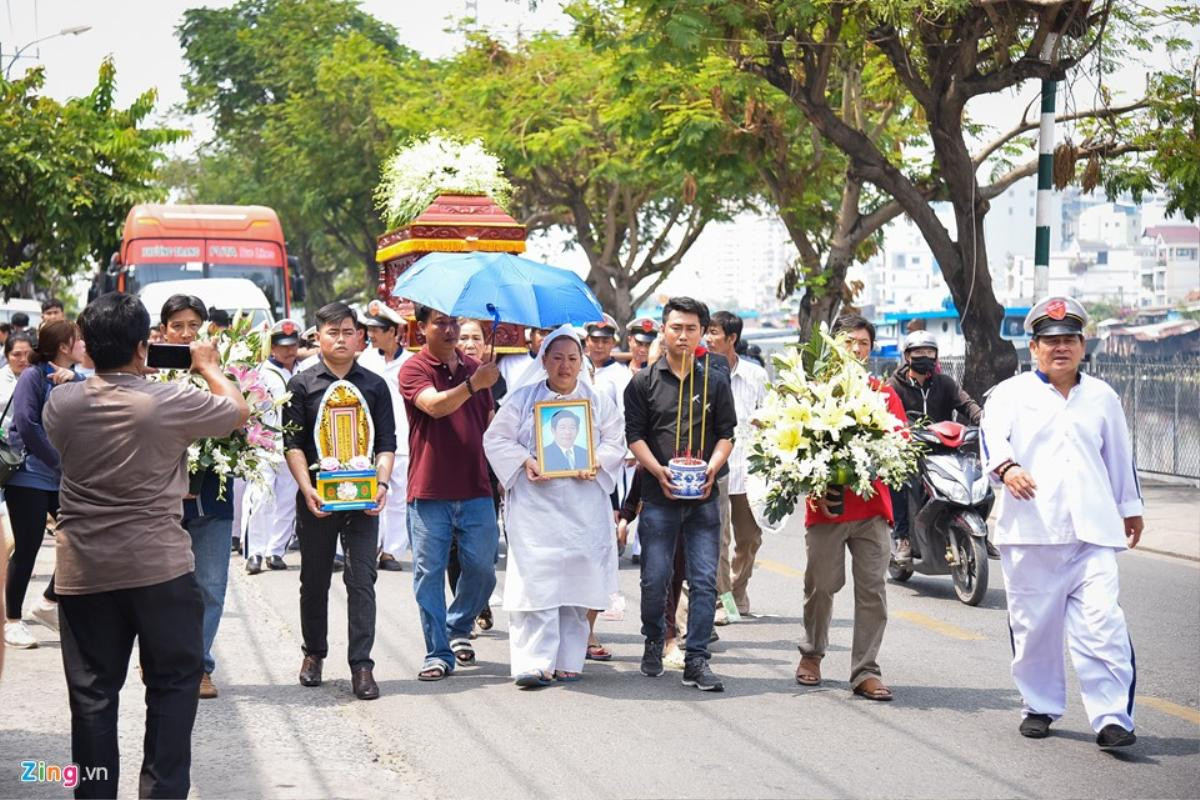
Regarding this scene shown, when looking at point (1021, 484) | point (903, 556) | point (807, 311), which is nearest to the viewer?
point (1021, 484)

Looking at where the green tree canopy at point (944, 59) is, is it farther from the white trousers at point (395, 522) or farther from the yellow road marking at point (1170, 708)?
the yellow road marking at point (1170, 708)

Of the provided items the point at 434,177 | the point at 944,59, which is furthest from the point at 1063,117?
the point at 434,177

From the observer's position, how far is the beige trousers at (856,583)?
818cm

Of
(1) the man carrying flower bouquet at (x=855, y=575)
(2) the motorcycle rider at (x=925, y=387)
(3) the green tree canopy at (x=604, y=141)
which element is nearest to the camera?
(1) the man carrying flower bouquet at (x=855, y=575)

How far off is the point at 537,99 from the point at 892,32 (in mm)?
15266

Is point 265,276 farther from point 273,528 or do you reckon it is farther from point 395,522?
point 395,522

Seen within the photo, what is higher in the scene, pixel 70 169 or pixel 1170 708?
pixel 70 169

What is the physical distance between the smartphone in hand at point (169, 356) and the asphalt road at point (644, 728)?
169 cm

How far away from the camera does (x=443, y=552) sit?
28.6 ft

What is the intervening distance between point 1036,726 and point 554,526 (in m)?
2.63

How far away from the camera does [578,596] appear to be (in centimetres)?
846

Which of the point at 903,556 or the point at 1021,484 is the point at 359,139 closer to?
the point at 903,556

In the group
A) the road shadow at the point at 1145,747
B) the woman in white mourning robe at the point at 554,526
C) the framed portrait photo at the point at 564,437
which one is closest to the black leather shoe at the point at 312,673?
the woman in white mourning robe at the point at 554,526

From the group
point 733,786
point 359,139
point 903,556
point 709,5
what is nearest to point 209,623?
point 733,786
